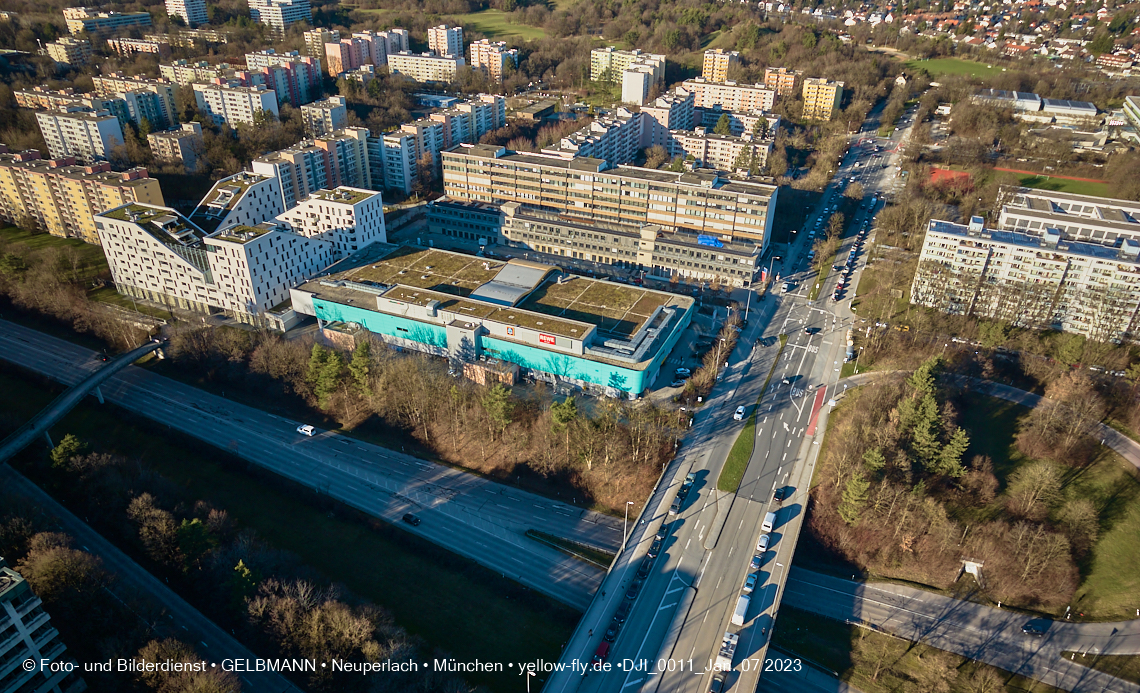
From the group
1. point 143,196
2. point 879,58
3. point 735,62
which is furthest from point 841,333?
point 879,58

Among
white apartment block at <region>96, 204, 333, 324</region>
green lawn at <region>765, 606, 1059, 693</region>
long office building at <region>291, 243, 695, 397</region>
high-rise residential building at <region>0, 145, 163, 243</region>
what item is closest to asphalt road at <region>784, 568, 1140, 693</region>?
green lawn at <region>765, 606, 1059, 693</region>

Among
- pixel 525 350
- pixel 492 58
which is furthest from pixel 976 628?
pixel 492 58

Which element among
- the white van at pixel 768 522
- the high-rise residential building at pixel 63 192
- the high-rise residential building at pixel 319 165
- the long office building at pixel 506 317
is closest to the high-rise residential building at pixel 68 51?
the high-rise residential building at pixel 63 192

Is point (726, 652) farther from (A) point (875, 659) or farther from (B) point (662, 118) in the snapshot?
(B) point (662, 118)

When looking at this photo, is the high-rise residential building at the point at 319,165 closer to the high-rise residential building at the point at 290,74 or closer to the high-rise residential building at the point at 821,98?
the high-rise residential building at the point at 290,74

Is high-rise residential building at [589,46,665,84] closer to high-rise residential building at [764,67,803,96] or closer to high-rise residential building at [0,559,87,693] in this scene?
high-rise residential building at [764,67,803,96]

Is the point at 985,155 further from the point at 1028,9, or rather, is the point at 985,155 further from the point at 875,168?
the point at 1028,9
